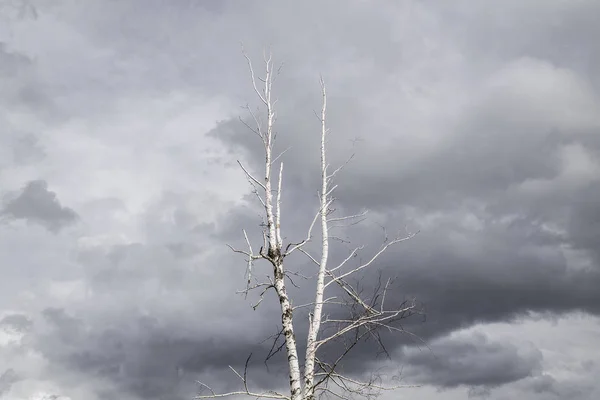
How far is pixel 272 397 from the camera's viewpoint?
12.6 m

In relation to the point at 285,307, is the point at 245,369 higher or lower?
lower

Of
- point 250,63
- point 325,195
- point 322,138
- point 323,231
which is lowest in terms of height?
point 323,231

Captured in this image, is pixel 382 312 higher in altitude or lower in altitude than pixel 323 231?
lower

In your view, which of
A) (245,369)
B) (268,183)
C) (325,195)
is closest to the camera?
(245,369)

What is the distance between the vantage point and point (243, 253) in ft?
45.3

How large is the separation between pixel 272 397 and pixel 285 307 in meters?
1.86

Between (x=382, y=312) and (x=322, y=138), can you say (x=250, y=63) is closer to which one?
(x=322, y=138)

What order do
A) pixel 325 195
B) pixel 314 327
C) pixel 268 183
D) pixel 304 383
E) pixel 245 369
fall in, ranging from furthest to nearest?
pixel 325 195 < pixel 268 183 < pixel 314 327 < pixel 304 383 < pixel 245 369

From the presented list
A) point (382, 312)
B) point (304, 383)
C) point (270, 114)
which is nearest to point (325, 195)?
point (270, 114)

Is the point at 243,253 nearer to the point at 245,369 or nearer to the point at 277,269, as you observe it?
the point at 277,269

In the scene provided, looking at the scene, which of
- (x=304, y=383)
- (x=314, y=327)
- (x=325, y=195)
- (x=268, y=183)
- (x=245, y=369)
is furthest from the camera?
(x=325, y=195)

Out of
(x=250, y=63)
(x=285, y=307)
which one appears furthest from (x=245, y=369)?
Result: (x=250, y=63)

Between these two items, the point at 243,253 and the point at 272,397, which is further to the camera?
the point at 243,253

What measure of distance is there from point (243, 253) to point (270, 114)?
4044mm
